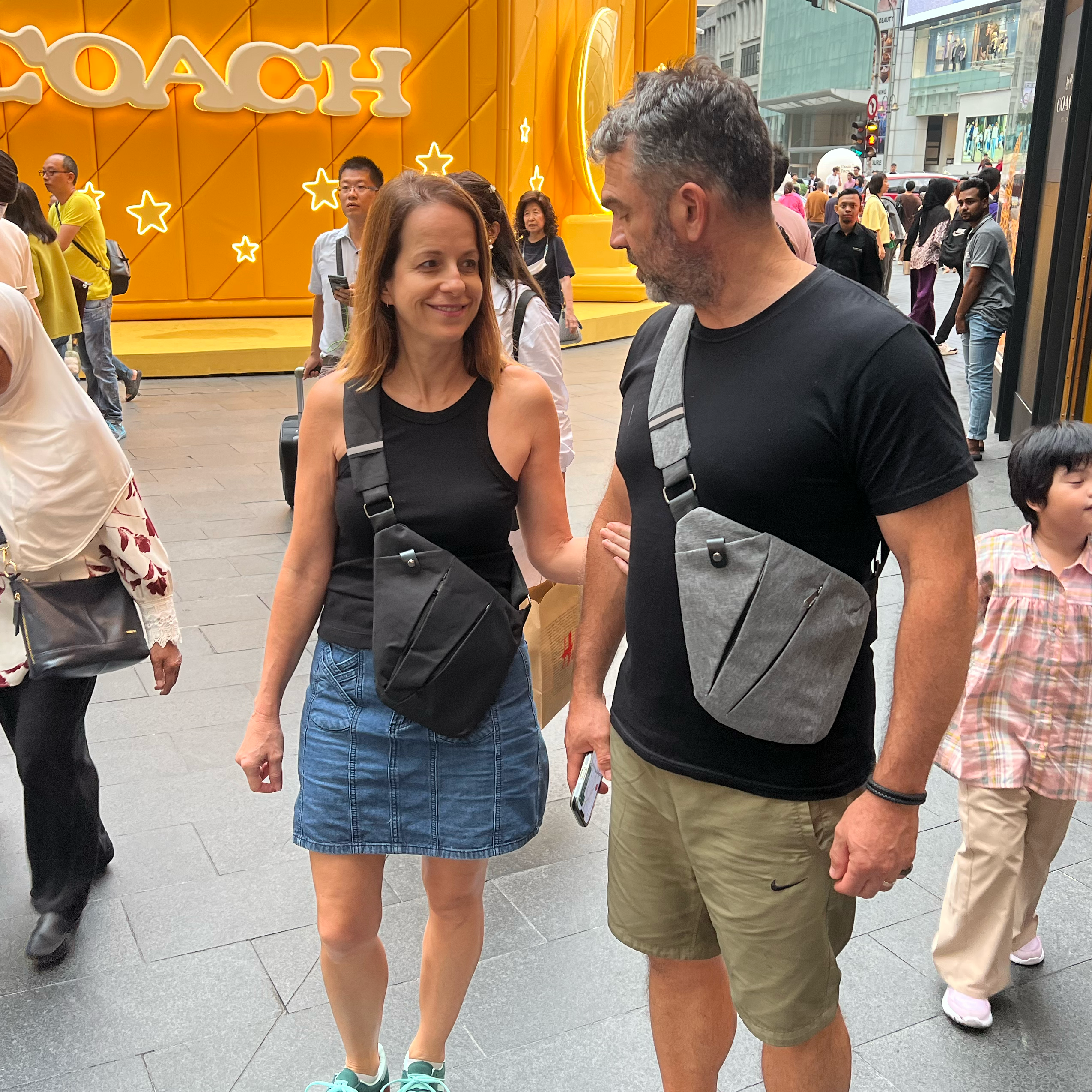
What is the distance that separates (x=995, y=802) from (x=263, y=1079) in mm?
1749

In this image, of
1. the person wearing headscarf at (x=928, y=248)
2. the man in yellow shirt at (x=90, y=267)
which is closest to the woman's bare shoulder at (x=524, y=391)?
the man in yellow shirt at (x=90, y=267)

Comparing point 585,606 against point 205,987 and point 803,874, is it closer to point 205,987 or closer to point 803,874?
point 803,874

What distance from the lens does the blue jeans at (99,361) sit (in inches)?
348

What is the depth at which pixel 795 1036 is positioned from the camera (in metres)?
1.91

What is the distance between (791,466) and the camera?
68.9 inches

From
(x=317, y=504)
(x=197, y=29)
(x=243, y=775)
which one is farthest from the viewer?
(x=197, y=29)

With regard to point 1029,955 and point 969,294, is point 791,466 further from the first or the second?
point 969,294

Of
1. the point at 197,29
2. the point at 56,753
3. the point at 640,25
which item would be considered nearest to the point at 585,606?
the point at 56,753

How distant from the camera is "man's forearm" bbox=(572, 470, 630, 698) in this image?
88.9 inches

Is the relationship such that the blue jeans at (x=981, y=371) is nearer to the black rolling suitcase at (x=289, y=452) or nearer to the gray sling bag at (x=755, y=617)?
the black rolling suitcase at (x=289, y=452)

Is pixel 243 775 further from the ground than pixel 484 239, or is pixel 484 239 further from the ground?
pixel 484 239

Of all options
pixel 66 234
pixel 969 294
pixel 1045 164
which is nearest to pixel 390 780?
pixel 969 294

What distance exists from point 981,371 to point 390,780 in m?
7.18

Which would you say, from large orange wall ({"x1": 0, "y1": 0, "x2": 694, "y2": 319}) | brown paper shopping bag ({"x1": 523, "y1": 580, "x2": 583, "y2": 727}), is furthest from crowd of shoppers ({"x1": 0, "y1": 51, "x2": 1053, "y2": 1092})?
large orange wall ({"x1": 0, "y1": 0, "x2": 694, "y2": 319})
